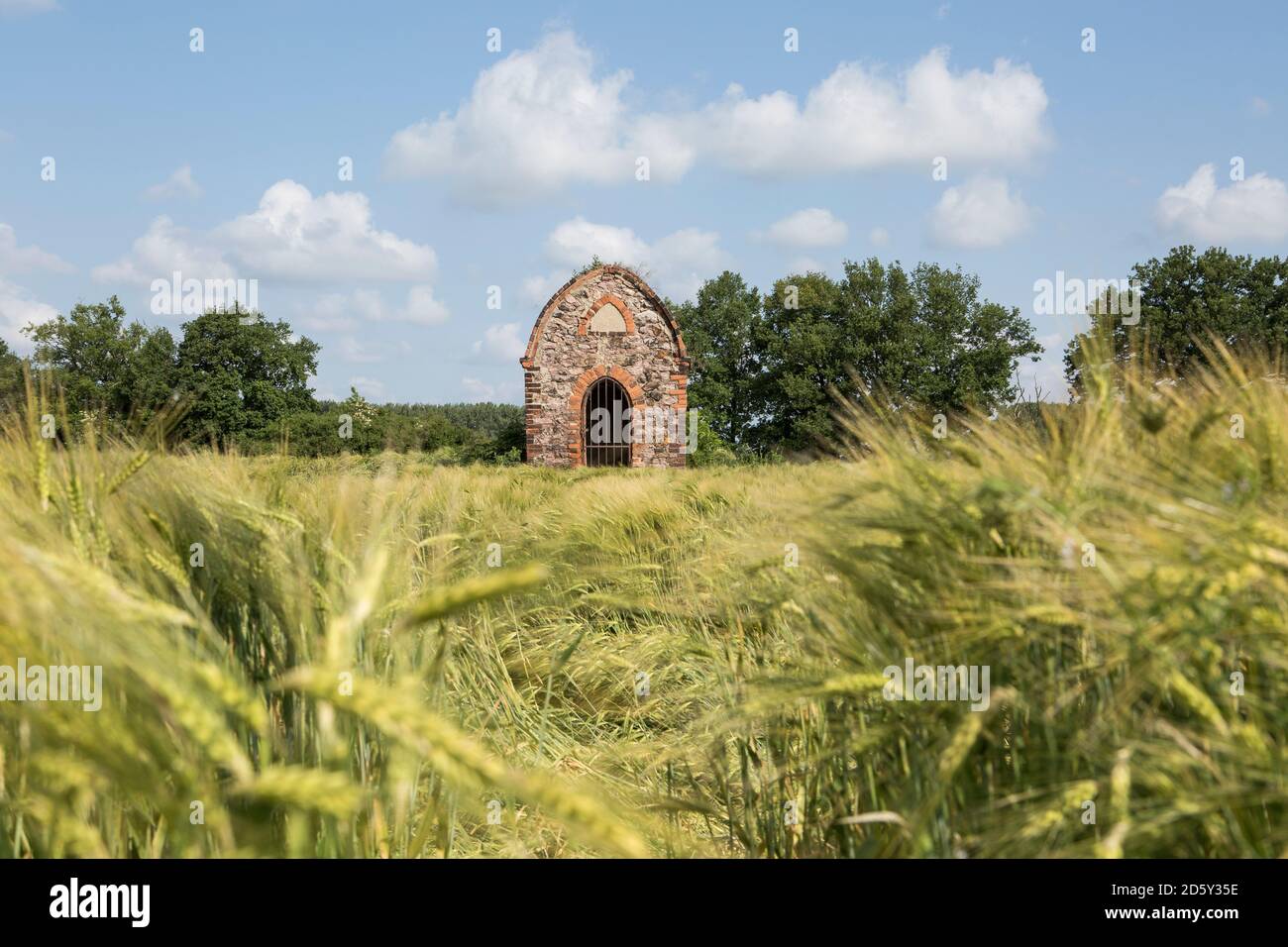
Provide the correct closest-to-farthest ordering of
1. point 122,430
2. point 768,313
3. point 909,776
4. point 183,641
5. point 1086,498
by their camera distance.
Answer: point 183,641
point 1086,498
point 909,776
point 122,430
point 768,313

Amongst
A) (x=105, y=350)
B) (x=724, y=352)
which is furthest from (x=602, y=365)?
(x=105, y=350)

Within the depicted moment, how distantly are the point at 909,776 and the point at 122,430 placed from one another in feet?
8.91

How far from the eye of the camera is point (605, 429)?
22000mm

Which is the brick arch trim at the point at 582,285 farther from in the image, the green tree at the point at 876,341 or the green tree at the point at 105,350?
the green tree at the point at 105,350

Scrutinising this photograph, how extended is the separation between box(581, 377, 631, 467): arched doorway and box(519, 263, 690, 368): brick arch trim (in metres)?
1.73

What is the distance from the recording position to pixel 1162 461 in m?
1.51

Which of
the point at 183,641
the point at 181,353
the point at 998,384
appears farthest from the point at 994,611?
the point at 181,353

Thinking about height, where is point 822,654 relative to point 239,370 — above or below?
below

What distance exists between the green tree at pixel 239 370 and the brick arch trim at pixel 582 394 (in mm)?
20250

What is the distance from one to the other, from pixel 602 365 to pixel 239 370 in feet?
81.8

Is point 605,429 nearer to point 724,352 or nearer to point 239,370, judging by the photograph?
point 724,352

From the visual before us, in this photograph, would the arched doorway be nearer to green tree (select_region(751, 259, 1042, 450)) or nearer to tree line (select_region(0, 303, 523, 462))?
tree line (select_region(0, 303, 523, 462))

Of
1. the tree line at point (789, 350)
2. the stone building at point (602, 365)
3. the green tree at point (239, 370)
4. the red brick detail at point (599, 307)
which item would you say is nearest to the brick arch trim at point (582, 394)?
the stone building at point (602, 365)
